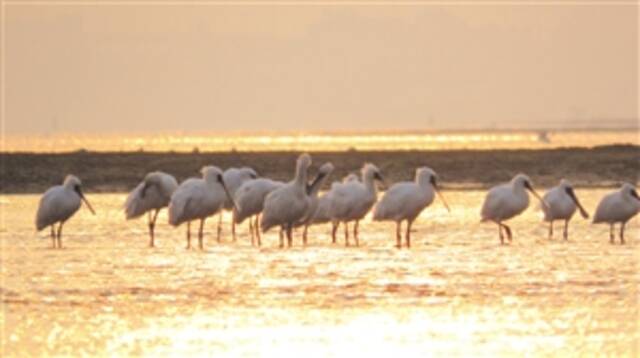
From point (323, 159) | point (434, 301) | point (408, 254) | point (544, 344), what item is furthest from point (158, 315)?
point (323, 159)

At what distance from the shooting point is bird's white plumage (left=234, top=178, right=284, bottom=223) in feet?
84.0

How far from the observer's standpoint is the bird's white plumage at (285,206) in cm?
2419

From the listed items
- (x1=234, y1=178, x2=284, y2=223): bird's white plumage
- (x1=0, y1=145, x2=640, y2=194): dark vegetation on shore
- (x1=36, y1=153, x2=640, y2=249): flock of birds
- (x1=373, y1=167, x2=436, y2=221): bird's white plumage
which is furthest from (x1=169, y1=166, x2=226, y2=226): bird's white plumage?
(x1=0, y1=145, x2=640, y2=194): dark vegetation on shore

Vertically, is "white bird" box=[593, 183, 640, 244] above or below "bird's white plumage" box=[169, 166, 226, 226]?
below

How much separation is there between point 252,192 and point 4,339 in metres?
12.1

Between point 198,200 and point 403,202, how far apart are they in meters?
3.03

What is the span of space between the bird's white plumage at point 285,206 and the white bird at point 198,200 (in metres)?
0.88

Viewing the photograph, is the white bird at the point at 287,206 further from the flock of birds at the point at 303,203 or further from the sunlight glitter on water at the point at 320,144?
the sunlight glitter on water at the point at 320,144

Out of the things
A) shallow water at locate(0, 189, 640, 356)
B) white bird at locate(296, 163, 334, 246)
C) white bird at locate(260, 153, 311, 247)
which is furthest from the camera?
white bird at locate(296, 163, 334, 246)

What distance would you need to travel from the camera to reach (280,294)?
17172 mm

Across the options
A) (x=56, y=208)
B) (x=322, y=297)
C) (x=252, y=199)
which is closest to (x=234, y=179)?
(x=252, y=199)

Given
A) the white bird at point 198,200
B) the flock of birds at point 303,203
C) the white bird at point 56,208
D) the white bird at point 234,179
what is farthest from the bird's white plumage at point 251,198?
the white bird at point 56,208

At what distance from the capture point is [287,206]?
24.2 m

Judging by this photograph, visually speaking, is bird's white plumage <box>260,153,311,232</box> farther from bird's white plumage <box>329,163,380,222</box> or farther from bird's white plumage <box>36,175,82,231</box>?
bird's white plumage <box>36,175,82,231</box>
